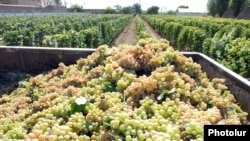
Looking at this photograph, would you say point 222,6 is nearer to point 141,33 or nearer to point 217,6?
point 217,6

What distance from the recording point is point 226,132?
7.18ft

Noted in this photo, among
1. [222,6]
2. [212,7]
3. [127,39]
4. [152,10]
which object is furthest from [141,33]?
[152,10]

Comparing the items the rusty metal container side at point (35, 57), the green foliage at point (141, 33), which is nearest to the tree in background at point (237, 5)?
the green foliage at point (141, 33)

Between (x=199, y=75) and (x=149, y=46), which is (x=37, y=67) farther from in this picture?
(x=199, y=75)

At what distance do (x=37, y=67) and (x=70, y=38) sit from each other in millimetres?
8008

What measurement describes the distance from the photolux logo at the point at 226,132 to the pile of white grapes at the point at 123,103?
0.07 meters

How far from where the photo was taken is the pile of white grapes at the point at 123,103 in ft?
7.25

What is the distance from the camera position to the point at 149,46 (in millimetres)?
4125

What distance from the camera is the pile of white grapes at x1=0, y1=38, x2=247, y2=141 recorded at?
2209mm

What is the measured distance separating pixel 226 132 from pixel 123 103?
41.3 inches

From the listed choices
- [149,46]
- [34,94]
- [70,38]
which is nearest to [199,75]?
[149,46]

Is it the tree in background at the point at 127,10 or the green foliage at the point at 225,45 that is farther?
the tree in background at the point at 127,10

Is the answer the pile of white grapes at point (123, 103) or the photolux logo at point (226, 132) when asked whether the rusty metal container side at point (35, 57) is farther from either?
the photolux logo at point (226, 132)

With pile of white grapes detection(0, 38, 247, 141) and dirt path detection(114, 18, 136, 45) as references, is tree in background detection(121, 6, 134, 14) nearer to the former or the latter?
dirt path detection(114, 18, 136, 45)
